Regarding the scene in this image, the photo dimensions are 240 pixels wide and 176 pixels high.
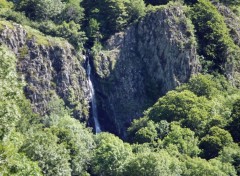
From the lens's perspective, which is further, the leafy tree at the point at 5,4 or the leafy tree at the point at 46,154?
the leafy tree at the point at 5,4

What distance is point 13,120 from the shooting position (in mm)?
38844

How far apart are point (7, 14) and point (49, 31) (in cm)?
879

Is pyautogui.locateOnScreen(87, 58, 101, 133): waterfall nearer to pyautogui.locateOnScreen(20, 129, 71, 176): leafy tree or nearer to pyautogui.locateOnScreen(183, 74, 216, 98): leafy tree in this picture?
pyautogui.locateOnScreen(183, 74, 216, 98): leafy tree

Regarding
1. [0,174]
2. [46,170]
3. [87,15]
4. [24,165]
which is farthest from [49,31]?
[0,174]

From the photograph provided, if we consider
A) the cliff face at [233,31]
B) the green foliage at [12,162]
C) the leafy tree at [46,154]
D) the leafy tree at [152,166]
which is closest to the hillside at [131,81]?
the leafy tree at [152,166]

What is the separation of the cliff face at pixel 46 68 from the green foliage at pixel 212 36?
27.3 meters

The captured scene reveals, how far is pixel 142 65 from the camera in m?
113

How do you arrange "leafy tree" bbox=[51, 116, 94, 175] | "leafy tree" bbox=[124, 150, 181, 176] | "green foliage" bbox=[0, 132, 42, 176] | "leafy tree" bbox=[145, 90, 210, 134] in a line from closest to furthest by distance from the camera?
"green foliage" bbox=[0, 132, 42, 176], "leafy tree" bbox=[124, 150, 181, 176], "leafy tree" bbox=[51, 116, 94, 175], "leafy tree" bbox=[145, 90, 210, 134]

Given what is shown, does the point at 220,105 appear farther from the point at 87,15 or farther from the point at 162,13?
the point at 87,15

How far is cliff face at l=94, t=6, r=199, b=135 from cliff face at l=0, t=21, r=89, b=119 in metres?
5.82

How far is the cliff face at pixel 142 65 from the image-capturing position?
357 feet

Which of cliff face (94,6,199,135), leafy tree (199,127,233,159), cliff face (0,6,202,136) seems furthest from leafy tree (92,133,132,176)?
cliff face (94,6,199,135)

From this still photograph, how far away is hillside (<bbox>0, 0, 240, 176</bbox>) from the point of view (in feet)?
254

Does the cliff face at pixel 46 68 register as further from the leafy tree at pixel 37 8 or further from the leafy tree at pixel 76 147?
the leafy tree at pixel 76 147
